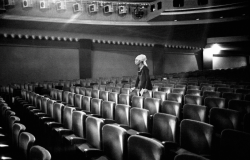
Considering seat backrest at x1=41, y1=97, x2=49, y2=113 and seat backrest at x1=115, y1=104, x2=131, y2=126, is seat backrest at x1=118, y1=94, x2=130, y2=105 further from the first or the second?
seat backrest at x1=41, y1=97, x2=49, y2=113

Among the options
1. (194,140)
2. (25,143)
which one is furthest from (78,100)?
(194,140)

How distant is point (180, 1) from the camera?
306 inches

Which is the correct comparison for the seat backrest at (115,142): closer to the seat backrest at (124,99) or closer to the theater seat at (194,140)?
the theater seat at (194,140)

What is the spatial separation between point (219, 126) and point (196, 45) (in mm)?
11475

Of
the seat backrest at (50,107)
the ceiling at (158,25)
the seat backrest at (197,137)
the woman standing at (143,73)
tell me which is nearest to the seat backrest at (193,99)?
the woman standing at (143,73)

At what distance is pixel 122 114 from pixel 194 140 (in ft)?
3.35

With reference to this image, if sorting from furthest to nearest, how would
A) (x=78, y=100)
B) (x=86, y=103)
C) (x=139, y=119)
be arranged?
(x=78, y=100) < (x=86, y=103) < (x=139, y=119)

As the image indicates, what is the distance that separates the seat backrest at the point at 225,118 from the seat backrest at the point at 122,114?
3.01ft

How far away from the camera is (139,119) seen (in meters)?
2.21

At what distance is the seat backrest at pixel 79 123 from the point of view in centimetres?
217

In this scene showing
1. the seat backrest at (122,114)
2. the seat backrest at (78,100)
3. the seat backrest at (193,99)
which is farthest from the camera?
the seat backrest at (78,100)

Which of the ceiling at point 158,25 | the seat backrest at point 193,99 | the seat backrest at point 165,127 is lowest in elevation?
the seat backrest at point 165,127

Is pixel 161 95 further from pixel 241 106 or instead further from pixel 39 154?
pixel 39 154

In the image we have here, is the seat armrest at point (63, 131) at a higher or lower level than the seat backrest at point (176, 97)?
lower
